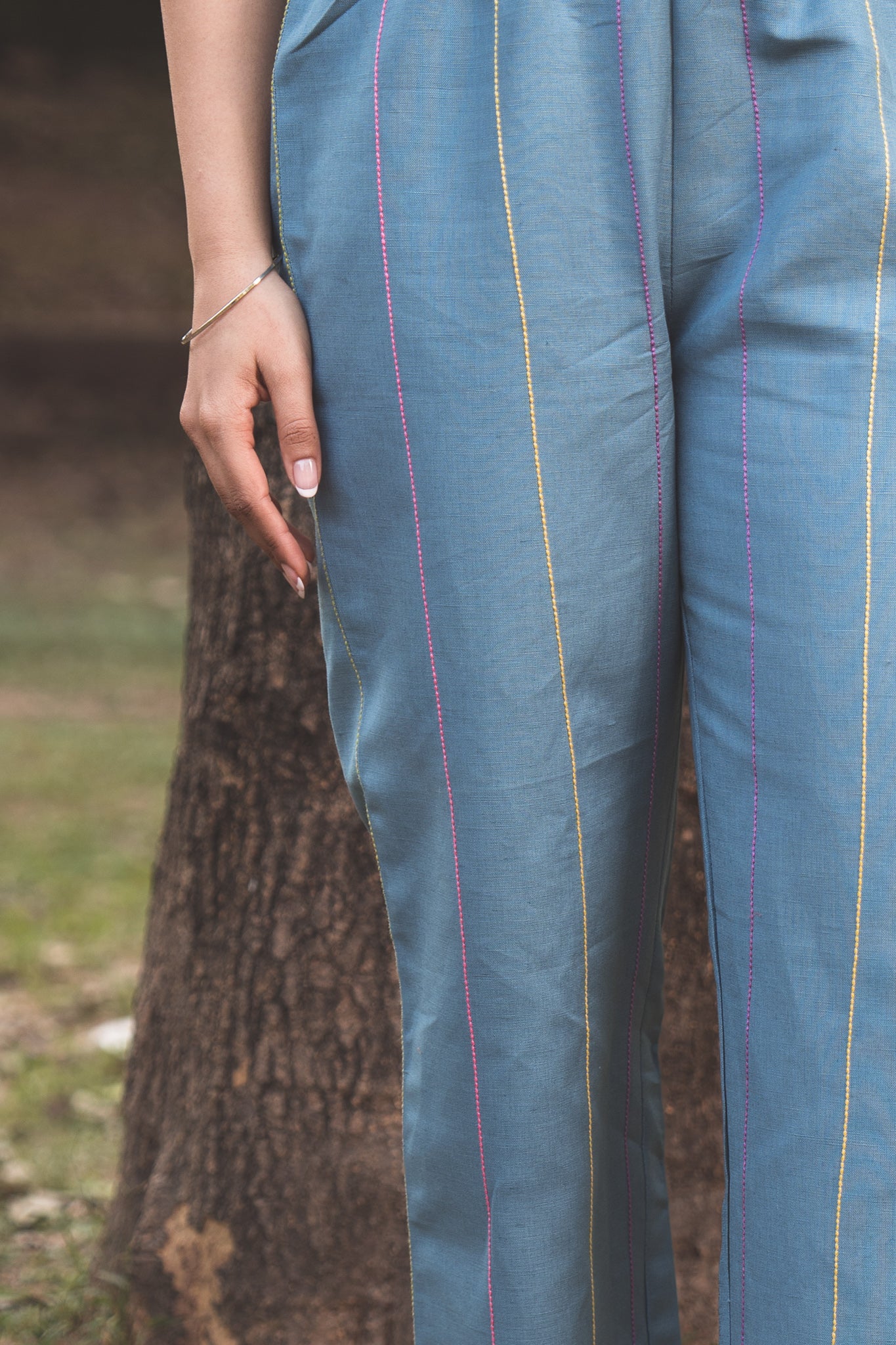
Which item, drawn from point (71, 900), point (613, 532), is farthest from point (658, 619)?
point (71, 900)

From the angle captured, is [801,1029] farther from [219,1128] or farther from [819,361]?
[219,1128]

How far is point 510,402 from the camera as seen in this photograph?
89cm

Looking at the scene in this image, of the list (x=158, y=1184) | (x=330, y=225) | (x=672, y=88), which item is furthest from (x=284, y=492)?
(x=158, y=1184)

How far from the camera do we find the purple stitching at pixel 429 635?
90 centimetres

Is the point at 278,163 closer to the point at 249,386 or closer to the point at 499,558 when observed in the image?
the point at 249,386

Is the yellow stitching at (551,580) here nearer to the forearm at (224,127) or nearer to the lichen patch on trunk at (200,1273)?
the forearm at (224,127)

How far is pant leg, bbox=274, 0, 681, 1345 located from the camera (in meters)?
0.89

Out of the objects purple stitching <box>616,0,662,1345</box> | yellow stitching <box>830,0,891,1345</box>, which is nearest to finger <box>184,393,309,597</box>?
purple stitching <box>616,0,662,1345</box>

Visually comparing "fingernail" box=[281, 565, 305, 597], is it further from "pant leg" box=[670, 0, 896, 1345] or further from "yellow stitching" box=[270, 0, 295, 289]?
"pant leg" box=[670, 0, 896, 1345]

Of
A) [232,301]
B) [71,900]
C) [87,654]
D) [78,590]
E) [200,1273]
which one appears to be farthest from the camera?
[78,590]

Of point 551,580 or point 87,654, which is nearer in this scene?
point 551,580

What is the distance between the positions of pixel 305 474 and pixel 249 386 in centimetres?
7

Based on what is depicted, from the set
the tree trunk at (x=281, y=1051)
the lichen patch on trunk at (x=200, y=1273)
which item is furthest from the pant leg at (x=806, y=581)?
the lichen patch on trunk at (x=200, y=1273)

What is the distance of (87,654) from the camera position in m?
5.89
